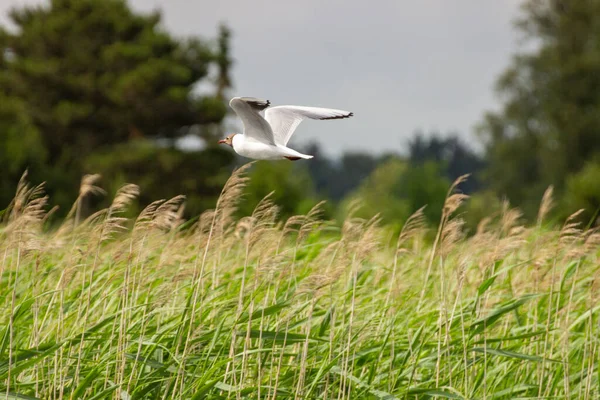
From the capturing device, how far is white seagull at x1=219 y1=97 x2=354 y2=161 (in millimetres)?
4145

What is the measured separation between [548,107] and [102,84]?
16869 millimetres

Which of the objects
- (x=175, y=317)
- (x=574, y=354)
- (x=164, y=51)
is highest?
(x=164, y=51)

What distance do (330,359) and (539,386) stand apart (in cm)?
117

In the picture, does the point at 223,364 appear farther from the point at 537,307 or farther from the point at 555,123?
the point at 555,123

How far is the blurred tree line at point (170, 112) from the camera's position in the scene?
28.4m

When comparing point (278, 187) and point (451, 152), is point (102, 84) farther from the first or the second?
point (451, 152)

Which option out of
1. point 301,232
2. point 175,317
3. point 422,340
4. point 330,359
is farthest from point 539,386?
point 175,317

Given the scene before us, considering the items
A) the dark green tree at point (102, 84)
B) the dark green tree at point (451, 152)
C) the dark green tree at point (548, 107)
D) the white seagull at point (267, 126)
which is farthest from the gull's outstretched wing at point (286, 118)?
the dark green tree at point (451, 152)

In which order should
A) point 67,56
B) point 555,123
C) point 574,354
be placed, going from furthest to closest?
point 555,123 → point 67,56 → point 574,354

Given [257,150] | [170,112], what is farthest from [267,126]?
[170,112]

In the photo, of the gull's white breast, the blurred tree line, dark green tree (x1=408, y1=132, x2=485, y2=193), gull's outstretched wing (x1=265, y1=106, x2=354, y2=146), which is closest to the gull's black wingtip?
the gull's white breast

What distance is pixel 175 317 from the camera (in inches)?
184

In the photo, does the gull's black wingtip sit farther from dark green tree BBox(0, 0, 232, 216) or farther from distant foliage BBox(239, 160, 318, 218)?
dark green tree BBox(0, 0, 232, 216)

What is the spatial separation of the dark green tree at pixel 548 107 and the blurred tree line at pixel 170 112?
0.05 m
